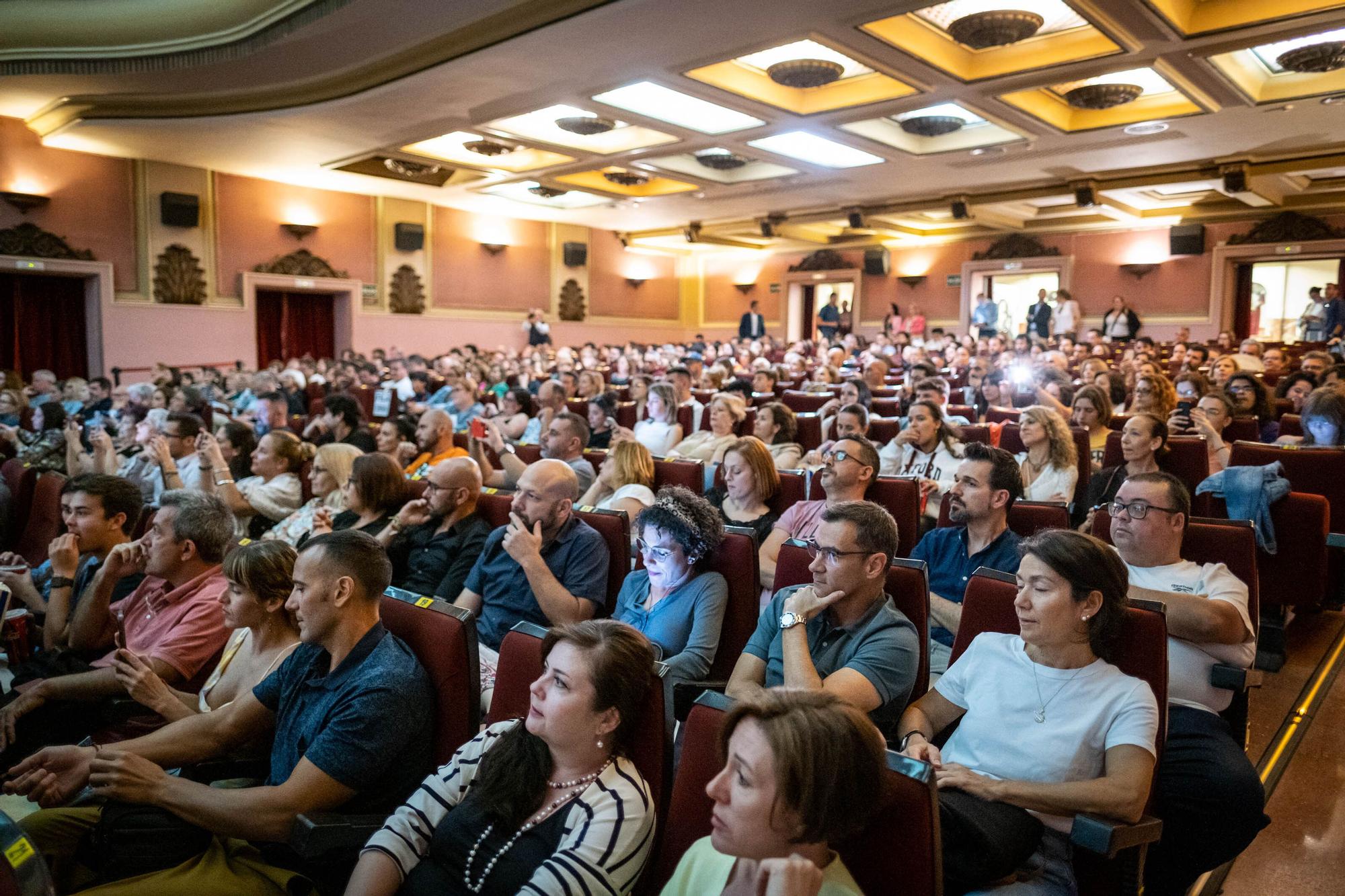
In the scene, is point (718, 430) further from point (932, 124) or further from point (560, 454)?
point (932, 124)

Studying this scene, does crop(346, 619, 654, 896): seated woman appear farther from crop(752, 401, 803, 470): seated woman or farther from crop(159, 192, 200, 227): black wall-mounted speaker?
crop(159, 192, 200, 227): black wall-mounted speaker

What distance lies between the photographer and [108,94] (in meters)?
7.50

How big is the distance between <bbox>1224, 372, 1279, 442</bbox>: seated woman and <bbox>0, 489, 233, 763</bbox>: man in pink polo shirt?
4.42 m

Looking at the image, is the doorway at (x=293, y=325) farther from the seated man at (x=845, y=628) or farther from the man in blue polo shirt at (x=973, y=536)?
the seated man at (x=845, y=628)

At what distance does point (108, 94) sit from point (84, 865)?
8103 millimetres

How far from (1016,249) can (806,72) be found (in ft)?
27.9

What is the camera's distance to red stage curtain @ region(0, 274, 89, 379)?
9.41 metres

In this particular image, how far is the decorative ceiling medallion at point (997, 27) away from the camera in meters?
5.17

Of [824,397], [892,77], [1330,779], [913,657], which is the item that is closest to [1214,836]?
[913,657]

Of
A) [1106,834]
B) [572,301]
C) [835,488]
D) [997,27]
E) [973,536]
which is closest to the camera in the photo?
[1106,834]

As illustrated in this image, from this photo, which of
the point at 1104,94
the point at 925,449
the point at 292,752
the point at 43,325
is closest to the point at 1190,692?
the point at 925,449

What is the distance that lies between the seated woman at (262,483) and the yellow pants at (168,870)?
1990 mm

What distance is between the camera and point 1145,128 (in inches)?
290

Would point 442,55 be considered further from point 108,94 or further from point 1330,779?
point 1330,779
